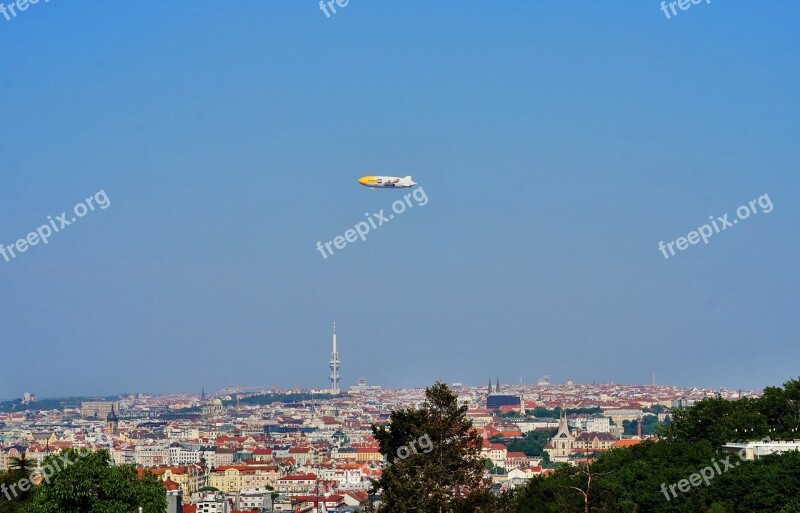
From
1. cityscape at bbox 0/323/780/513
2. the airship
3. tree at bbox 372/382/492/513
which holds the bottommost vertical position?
tree at bbox 372/382/492/513

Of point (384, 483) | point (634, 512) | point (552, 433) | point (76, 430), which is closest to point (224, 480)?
point (552, 433)

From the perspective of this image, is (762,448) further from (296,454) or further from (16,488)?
(296,454)

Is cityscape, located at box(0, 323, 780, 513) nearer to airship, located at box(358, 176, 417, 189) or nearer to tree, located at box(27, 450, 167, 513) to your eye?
airship, located at box(358, 176, 417, 189)

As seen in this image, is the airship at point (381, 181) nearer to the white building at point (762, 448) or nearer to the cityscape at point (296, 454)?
the cityscape at point (296, 454)

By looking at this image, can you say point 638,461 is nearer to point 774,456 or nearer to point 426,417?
point 774,456

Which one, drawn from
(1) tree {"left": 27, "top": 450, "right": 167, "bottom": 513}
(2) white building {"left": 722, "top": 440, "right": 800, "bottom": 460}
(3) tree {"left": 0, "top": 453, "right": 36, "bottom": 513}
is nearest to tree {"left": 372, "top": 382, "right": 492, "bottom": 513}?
(1) tree {"left": 27, "top": 450, "right": 167, "bottom": 513}

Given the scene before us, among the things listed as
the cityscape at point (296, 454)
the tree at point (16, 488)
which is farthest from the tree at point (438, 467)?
the cityscape at point (296, 454)
